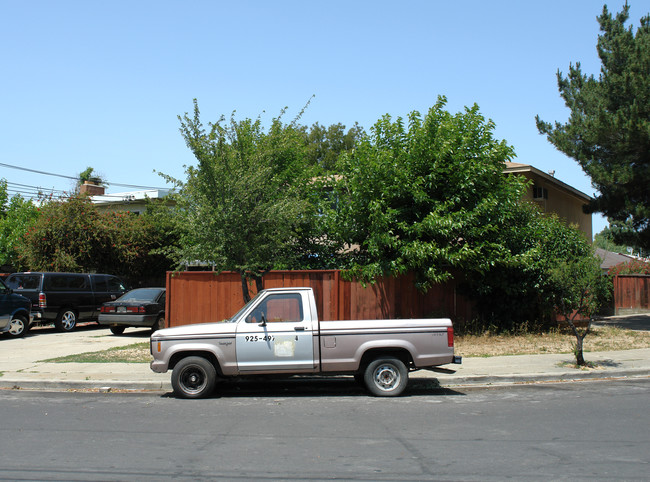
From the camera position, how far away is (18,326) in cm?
1759

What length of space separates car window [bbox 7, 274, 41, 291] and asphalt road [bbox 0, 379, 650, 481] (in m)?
10.1

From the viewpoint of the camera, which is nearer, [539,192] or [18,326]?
[18,326]

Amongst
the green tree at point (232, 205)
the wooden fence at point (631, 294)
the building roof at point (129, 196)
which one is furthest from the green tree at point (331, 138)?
the green tree at point (232, 205)

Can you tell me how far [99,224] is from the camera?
85.3 feet

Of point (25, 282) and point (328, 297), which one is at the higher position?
point (25, 282)

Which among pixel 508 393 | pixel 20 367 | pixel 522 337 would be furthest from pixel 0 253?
pixel 508 393

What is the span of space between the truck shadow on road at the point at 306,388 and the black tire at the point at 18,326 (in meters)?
10.2

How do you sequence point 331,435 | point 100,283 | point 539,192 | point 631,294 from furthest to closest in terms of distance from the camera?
point 539,192
point 631,294
point 100,283
point 331,435

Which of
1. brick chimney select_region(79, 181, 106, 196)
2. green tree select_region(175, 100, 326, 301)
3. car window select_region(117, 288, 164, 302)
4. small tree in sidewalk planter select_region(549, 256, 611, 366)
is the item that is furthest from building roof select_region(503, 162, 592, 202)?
brick chimney select_region(79, 181, 106, 196)

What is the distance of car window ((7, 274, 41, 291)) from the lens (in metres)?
19.1

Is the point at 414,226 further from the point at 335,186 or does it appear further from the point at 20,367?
the point at 20,367

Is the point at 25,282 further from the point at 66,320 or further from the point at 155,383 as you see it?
the point at 155,383

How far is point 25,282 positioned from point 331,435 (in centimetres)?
1610

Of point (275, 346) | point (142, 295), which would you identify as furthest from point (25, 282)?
point (275, 346)
